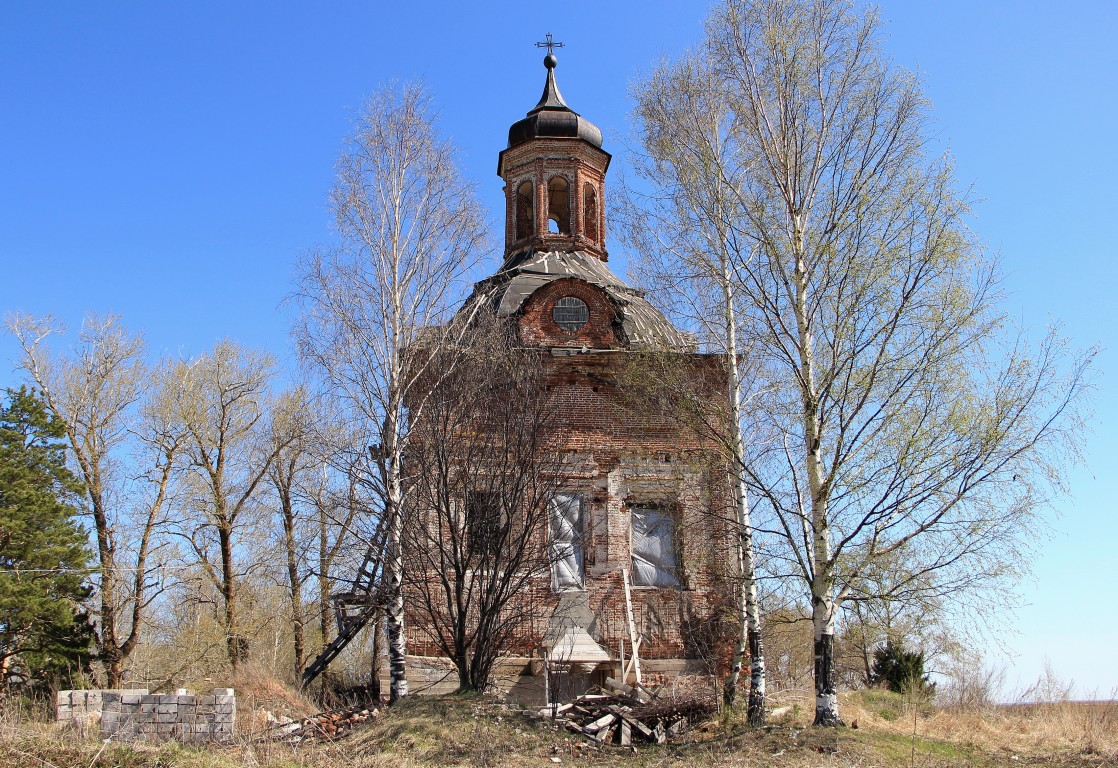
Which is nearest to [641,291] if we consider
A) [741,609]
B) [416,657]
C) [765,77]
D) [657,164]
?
[657,164]

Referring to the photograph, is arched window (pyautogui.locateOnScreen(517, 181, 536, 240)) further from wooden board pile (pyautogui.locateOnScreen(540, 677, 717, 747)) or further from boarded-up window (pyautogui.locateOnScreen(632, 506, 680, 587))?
wooden board pile (pyautogui.locateOnScreen(540, 677, 717, 747))

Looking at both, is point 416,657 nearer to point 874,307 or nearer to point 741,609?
point 741,609

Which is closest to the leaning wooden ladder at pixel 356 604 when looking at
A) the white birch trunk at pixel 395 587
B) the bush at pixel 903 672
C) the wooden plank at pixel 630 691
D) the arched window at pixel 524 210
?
the white birch trunk at pixel 395 587

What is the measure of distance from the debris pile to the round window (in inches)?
311

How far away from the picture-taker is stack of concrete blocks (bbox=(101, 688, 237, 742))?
11.5 meters

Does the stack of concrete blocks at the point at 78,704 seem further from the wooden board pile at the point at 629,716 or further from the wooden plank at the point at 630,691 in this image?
the wooden plank at the point at 630,691

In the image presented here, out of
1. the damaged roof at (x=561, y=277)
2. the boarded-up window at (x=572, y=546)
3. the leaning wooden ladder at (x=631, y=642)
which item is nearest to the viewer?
the leaning wooden ladder at (x=631, y=642)

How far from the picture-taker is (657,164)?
12688 millimetres

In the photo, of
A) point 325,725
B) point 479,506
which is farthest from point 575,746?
point 479,506

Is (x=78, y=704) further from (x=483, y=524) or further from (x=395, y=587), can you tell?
(x=483, y=524)

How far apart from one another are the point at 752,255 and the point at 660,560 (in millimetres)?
6467

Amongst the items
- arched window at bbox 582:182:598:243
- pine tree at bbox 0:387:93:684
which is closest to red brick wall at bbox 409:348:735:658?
arched window at bbox 582:182:598:243

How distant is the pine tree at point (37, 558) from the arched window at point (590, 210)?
12391 millimetres

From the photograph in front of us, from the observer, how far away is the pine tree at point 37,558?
679 inches
